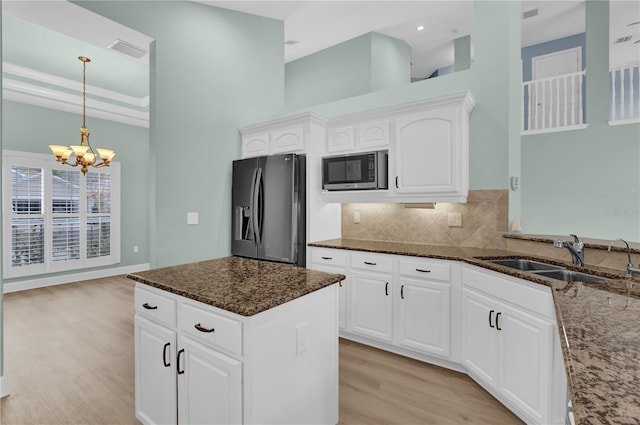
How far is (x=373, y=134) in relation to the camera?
3166mm

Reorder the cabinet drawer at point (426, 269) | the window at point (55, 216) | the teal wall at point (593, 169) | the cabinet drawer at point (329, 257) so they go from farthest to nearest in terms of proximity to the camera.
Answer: the window at point (55, 216), the teal wall at point (593, 169), the cabinet drawer at point (329, 257), the cabinet drawer at point (426, 269)

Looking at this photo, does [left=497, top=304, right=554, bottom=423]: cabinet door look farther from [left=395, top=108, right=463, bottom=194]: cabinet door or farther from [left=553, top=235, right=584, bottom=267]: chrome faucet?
[left=395, top=108, right=463, bottom=194]: cabinet door

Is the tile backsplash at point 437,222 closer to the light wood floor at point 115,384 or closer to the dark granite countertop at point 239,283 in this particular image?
the light wood floor at point 115,384

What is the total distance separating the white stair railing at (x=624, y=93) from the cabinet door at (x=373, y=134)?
4234 millimetres

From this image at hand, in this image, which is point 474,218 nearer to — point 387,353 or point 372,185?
point 372,185

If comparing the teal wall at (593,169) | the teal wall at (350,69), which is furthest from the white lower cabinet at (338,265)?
the teal wall at (593,169)

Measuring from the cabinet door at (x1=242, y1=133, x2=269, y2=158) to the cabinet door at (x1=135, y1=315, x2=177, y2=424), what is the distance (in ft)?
A: 7.55

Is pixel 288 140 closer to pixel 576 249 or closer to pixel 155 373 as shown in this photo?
pixel 155 373

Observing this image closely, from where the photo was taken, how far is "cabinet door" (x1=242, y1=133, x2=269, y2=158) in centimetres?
363

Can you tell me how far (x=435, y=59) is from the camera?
5910mm

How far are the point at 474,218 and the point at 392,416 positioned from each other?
1.84 meters

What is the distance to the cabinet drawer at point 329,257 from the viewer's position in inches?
123

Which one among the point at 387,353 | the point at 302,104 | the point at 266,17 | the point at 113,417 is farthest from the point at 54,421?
the point at 302,104

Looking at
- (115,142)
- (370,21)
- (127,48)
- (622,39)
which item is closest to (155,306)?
(127,48)
